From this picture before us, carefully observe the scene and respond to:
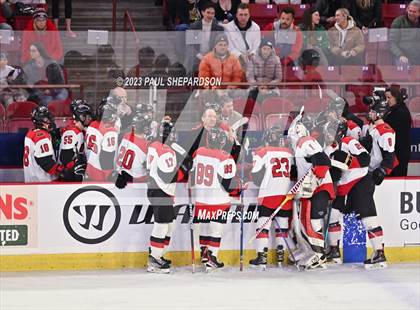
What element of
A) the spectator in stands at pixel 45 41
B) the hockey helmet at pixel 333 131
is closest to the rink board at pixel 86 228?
the hockey helmet at pixel 333 131

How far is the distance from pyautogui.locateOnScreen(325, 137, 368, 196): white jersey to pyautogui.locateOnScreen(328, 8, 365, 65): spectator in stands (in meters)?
1.63

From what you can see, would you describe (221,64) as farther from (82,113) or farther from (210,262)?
(210,262)

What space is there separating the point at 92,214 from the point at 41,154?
0.69 m

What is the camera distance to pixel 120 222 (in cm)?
1145

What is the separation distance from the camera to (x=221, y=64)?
41.3ft

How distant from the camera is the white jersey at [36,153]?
11547mm

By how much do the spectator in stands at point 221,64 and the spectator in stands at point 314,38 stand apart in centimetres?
74

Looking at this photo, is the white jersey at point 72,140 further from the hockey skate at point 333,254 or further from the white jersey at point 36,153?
the hockey skate at point 333,254

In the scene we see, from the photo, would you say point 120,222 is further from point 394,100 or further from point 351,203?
point 394,100

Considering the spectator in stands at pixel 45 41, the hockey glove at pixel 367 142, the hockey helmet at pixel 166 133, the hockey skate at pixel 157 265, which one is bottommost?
the hockey skate at pixel 157 265

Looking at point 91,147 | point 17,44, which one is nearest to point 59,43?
point 17,44

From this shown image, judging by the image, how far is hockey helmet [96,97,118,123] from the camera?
Answer: 1162 centimetres

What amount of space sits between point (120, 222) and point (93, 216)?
0.77 feet

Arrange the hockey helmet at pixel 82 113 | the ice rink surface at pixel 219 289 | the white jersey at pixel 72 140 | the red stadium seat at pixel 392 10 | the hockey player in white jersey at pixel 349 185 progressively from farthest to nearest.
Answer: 1. the red stadium seat at pixel 392 10
2. the hockey helmet at pixel 82 113
3. the white jersey at pixel 72 140
4. the hockey player in white jersey at pixel 349 185
5. the ice rink surface at pixel 219 289
